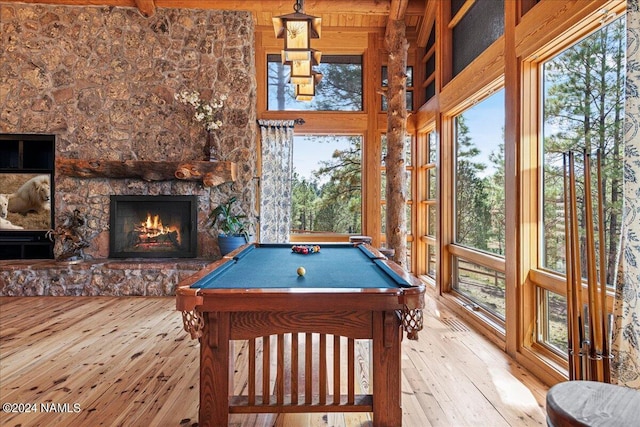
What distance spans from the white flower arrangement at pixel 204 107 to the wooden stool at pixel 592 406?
15.9 ft

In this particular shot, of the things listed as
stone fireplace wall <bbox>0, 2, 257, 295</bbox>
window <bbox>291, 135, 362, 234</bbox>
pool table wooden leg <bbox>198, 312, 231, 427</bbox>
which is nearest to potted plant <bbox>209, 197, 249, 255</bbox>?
stone fireplace wall <bbox>0, 2, 257, 295</bbox>

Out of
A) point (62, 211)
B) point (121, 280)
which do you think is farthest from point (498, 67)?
point (62, 211)

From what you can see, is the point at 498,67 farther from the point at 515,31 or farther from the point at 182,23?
the point at 182,23

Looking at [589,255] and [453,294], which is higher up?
[589,255]

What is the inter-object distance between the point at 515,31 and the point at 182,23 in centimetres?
445

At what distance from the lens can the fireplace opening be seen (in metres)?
5.09

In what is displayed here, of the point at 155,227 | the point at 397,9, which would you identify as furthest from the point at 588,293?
the point at 155,227

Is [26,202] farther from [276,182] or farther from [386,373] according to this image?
[386,373]

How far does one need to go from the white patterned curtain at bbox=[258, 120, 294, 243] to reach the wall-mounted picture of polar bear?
9.92 feet

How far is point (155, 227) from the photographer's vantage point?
514 cm

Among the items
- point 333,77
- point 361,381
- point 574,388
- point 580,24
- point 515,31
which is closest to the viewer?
point 574,388

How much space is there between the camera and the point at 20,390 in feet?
7.64

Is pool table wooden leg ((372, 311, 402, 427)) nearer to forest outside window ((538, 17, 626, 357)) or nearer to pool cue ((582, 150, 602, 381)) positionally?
pool cue ((582, 150, 602, 381))

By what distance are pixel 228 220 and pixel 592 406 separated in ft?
14.6
